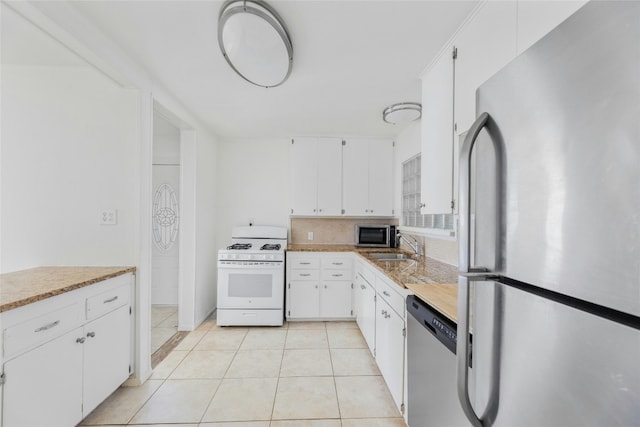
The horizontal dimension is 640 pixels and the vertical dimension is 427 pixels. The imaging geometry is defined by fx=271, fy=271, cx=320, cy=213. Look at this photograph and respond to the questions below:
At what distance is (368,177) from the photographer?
362 cm

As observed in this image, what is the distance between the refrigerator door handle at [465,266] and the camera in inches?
25.1

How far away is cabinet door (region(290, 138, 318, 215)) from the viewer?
3.57m

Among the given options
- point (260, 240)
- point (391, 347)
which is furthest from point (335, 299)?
point (391, 347)

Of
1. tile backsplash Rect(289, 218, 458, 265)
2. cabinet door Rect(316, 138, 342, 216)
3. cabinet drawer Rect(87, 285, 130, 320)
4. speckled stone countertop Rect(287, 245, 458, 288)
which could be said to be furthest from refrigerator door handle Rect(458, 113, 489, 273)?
tile backsplash Rect(289, 218, 458, 265)

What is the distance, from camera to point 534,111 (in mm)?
539

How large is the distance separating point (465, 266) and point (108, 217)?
91.9 inches

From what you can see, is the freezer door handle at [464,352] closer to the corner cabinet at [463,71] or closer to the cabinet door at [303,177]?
the corner cabinet at [463,71]

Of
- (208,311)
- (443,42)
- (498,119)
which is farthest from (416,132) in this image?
(208,311)

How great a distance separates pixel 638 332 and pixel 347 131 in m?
3.31

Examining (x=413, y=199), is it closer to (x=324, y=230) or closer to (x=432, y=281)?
(x=324, y=230)

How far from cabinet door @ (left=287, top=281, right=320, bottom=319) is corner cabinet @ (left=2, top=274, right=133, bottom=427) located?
1.68 m

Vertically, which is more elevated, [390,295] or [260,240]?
[260,240]

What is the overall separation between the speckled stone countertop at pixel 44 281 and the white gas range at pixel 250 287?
1198 mm

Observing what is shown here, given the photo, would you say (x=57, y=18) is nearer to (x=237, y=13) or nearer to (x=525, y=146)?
(x=237, y=13)
